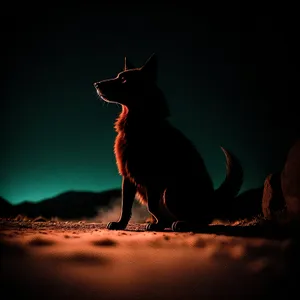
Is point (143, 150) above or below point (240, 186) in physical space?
above

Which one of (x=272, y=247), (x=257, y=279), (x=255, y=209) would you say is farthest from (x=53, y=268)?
(x=255, y=209)

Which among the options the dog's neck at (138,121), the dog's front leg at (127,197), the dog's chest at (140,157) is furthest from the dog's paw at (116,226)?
the dog's neck at (138,121)

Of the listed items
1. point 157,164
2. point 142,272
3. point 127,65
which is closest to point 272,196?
point 157,164

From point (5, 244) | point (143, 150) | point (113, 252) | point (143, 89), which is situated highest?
point (143, 89)

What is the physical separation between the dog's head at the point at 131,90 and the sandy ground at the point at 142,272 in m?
2.47

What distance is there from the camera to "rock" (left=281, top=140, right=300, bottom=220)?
3.07m

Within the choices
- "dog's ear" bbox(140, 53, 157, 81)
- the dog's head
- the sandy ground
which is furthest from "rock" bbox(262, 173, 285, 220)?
"dog's ear" bbox(140, 53, 157, 81)

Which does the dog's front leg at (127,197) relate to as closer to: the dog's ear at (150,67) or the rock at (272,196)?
the dog's ear at (150,67)

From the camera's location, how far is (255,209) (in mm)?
7129

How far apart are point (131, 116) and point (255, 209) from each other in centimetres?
512

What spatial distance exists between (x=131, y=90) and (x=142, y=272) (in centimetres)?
301

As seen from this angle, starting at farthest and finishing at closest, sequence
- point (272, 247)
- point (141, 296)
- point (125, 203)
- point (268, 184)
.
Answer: point (268, 184)
point (125, 203)
point (272, 247)
point (141, 296)

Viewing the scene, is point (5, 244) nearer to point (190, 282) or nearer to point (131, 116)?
point (190, 282)

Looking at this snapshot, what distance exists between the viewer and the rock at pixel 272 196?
519 centimetres
